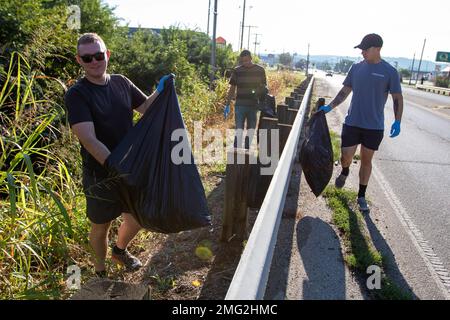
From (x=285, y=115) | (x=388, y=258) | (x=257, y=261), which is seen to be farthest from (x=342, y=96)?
(x=257, y=261)

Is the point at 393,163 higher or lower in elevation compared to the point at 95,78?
lower

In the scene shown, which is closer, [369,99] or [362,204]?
[362,204]

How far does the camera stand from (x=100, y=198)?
2.66m

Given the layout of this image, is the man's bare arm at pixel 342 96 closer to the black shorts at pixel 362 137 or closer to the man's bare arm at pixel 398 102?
the black shorts at pixel 362 137

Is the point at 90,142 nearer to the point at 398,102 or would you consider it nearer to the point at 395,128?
the point at 398,102

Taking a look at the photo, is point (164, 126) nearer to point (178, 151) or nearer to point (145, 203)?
point (178, 151)

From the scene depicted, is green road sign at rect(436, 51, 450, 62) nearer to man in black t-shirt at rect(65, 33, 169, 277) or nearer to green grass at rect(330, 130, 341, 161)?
green grass at rect(330, 130, 341, 161)

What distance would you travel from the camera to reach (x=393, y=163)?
6.80 meters

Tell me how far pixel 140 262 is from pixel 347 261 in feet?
5.55

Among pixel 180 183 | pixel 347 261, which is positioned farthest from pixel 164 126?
pixel 347 261

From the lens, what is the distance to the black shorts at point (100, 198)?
8.82ft

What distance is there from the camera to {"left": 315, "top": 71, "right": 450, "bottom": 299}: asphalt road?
3082mm

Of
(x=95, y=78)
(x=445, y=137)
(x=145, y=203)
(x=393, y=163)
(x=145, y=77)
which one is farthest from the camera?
(x=145, y=77)

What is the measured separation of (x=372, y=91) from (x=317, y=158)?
3.53 feet
